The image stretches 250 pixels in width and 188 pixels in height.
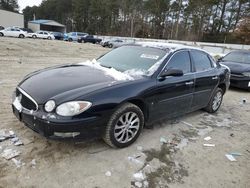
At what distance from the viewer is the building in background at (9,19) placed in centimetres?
4507

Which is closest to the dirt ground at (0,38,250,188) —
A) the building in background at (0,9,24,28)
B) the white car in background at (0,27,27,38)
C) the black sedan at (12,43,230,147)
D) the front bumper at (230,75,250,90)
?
the black sedan at (12,43,230,147)

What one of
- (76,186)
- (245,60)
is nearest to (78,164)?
(76,186)

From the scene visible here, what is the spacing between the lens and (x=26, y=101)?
317 cm

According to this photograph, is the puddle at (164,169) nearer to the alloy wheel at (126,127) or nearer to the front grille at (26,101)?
the alloy wheel at (126,127)

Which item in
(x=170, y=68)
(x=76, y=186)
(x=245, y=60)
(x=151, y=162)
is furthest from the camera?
(x=245, y=60)

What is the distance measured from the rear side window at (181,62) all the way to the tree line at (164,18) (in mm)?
40056

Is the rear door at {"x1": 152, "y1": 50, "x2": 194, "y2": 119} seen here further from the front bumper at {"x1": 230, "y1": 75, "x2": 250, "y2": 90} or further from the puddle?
the front bumper at {"x1": 230, "y1": 75, "x2": 250, "y2": 90}

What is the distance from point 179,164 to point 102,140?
3.91 feet

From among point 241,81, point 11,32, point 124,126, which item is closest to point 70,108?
point 124,126

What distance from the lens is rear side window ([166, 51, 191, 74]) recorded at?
409cm

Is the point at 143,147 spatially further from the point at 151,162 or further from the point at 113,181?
the point at 113,181

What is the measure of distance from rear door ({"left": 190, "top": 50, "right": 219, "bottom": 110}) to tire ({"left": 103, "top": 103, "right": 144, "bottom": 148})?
5.36 ft

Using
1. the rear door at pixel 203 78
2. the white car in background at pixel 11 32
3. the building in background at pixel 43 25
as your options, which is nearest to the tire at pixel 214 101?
the rear door at pixel 203 78

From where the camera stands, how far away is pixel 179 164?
3.33 m
